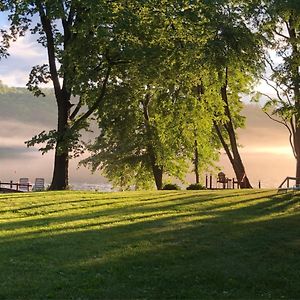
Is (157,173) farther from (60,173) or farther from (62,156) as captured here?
(62,156)

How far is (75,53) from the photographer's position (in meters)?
26.4

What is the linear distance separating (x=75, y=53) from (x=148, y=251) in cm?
1773

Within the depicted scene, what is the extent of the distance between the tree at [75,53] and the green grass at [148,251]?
33.0 feet

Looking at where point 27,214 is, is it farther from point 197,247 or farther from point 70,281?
point 70,281

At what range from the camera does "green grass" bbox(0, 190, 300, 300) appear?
26.8 feet

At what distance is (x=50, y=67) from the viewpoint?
95.5ft

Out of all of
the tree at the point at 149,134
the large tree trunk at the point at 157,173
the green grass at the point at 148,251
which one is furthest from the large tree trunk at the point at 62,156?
the large tree trunk at the point at 157,173

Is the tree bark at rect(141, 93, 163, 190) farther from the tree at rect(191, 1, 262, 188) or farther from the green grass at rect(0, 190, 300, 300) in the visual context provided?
the green grass at rect(0, 190, 300, 300)

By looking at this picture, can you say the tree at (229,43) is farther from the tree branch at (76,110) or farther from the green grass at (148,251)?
the tree branch at (76,110)

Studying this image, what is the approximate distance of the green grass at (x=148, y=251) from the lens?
817 centimetres

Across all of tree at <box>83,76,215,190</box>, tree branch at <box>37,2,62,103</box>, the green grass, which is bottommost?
the green grass

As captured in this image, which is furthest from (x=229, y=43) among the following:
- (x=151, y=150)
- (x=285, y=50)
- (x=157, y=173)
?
(x=157, y=173)

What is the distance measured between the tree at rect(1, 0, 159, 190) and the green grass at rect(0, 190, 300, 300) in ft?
33.0

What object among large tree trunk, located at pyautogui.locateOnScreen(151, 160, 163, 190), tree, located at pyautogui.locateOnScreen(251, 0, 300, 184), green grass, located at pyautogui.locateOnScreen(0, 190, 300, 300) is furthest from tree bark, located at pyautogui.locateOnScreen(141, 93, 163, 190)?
green grass, located at pyautogui.locateOnScreen(0, 190, 300, 300)
